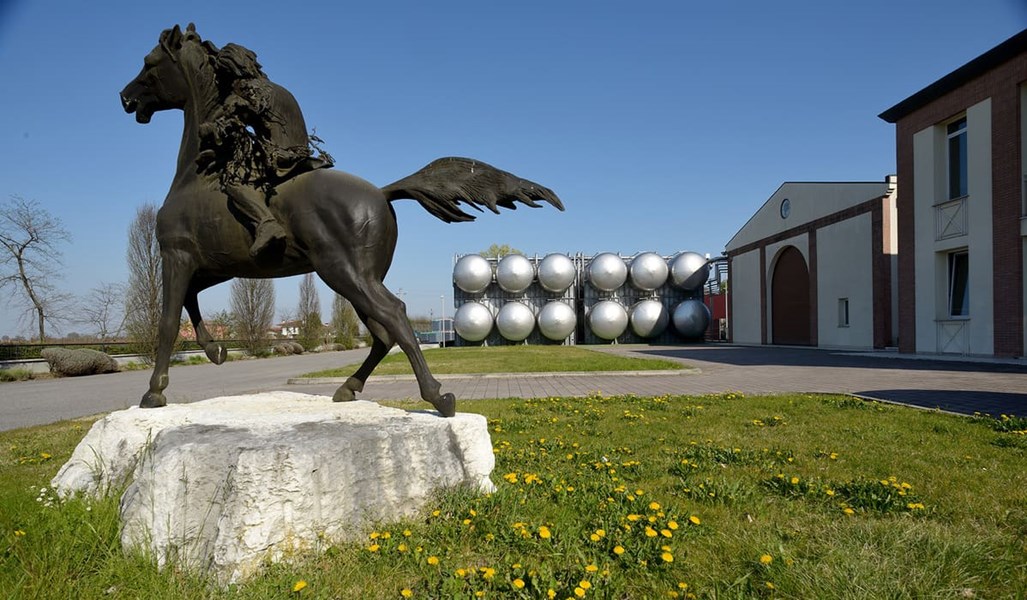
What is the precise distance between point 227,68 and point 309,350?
132ft

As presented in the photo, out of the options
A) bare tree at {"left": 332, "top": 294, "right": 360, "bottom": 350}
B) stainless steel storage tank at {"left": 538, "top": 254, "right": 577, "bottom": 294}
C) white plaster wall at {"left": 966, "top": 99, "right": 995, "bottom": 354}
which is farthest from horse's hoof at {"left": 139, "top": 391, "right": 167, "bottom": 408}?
bare tree at {"left": 332, "top": 294, "right": 360, "bottom": 350}

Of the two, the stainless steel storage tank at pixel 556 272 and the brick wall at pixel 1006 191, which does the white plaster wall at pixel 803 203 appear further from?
the stainless steel storage tank at pixel 556 272

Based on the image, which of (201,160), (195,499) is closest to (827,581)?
(195,499)

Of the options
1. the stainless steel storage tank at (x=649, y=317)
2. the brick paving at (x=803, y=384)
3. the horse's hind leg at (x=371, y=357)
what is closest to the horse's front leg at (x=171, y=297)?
the horse's hind leg at (x=371, y=357)

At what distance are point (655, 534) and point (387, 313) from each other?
83.2 inches

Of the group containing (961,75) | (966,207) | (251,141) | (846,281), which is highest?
(961,75)

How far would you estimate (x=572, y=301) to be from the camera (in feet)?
112

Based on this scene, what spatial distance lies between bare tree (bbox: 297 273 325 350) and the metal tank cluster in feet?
49.4

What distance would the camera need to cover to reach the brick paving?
846 centimetres

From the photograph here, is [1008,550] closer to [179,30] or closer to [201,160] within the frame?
[201,160]

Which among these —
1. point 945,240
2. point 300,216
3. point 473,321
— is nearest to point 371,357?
point 300,216

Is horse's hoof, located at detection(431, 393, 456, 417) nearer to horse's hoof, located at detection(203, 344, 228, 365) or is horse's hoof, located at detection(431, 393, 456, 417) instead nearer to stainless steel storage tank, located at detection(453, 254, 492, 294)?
horse's hoof, located at detection(203, 344, 228, 365)

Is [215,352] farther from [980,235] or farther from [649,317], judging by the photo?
[649,317]

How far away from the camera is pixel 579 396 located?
30.5 ft
